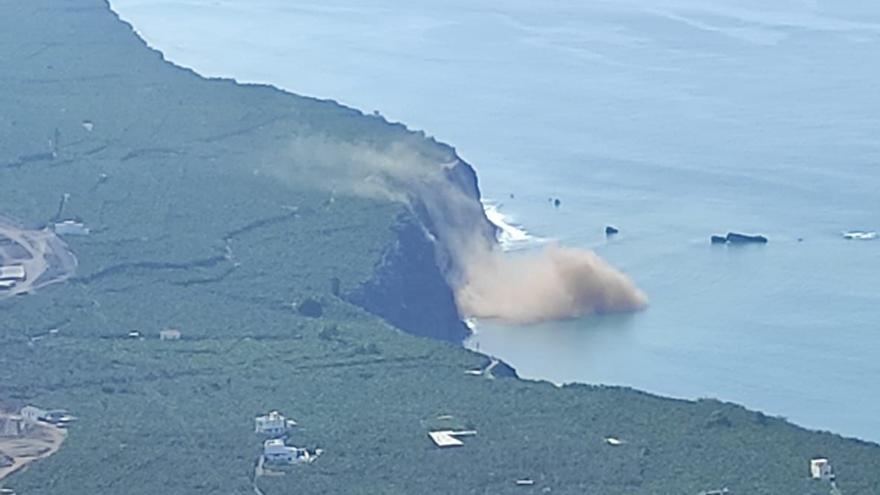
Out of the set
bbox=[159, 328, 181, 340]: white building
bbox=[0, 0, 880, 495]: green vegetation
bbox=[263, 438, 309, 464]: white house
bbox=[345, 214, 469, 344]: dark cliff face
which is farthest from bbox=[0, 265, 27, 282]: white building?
bbox=[263, 438, 309, 464]: white house

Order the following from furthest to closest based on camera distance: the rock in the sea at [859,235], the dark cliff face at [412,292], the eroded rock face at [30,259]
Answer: the rock in the sea at [859,235] < the dark cliff face at [412,292] < the eroded rock face at [30,259]

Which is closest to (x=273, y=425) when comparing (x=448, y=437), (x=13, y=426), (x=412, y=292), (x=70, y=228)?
(x=448, y=437)

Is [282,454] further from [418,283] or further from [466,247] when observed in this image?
[466,247]

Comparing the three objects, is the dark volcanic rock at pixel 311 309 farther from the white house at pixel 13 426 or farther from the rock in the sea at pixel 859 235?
the rock in the sea at pixel 859 235

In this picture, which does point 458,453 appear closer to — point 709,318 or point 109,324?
point 109,324

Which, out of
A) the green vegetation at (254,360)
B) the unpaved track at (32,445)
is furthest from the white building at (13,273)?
the unpaved track at (32,445)

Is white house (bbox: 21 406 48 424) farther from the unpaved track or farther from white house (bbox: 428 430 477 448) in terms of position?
white house (bbox: 428 430 477 448)
